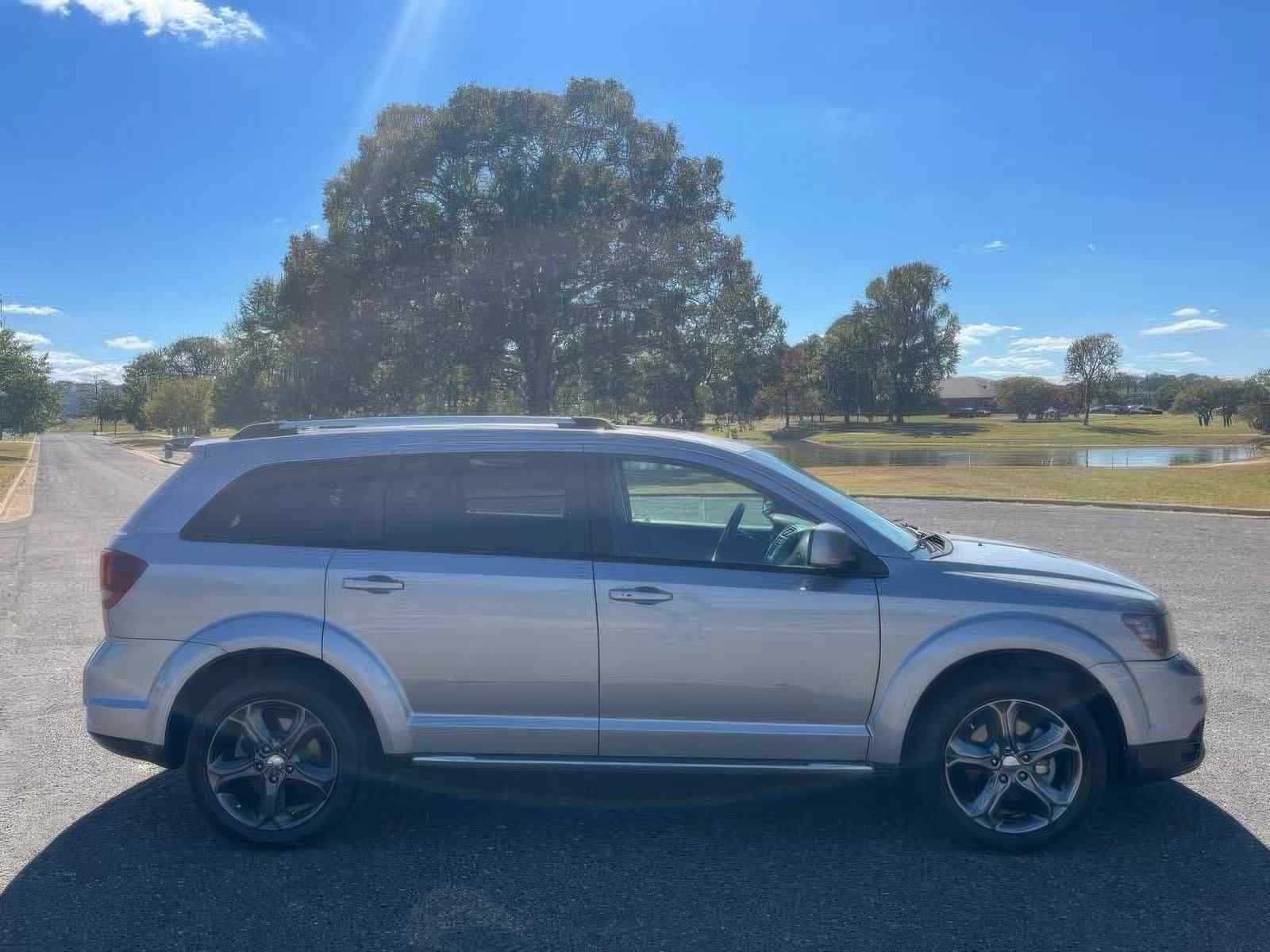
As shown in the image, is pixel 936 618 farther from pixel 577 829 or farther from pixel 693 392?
pixel 693 392

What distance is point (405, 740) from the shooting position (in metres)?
4.05

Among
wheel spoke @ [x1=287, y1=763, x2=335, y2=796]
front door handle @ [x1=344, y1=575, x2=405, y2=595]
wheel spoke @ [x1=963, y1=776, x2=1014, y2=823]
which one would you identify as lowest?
wheel spoke @ [x1=963, y1=776, x2=1014, y2=823]

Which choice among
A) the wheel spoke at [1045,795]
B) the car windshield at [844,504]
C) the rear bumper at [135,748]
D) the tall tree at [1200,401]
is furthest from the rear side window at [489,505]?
the tall tree at [1200,401]

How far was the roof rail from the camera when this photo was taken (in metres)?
4.47

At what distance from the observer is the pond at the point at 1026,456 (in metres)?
38.2

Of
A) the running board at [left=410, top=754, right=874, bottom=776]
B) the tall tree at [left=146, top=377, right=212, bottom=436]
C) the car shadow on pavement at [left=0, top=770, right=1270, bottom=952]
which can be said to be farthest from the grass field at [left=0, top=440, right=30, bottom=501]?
the running board at [left=410, top=754, right=874, bottom=776]

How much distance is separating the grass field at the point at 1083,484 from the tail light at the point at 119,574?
18132 mm

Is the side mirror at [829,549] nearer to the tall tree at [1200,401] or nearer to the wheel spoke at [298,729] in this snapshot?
the wheel spoke at [298,729]

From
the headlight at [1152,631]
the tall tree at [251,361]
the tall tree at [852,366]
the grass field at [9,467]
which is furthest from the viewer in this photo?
the tall tree at [852,366]

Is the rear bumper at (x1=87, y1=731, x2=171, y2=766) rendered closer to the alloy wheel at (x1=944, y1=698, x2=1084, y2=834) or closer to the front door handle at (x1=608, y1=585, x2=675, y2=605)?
the front door handle at (x1=608, y1=585, x2=675, y2=605)

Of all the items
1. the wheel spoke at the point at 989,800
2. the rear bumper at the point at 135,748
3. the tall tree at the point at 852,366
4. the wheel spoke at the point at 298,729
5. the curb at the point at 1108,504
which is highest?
the tall tree at the point at 852,366

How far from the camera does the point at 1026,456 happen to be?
43.5 m

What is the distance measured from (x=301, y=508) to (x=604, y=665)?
1.49 meters

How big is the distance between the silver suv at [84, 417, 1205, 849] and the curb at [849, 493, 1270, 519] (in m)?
10.8
